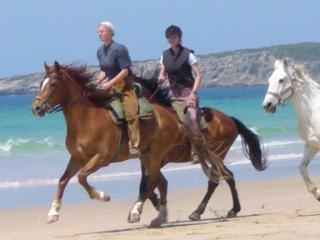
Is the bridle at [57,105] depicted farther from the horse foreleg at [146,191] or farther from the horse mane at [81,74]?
the horse foreleg at [146,191]

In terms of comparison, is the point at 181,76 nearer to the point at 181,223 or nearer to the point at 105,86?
the point at 105,86

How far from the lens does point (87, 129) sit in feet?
38.6

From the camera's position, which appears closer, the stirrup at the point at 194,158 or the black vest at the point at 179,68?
the black vest at the point at 179,68

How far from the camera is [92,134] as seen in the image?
1177cm

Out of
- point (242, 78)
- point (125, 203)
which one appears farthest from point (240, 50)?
point (125, 203)

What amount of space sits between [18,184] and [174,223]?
8338 millimetres

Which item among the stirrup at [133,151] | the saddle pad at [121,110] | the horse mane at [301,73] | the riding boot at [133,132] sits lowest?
the stirrup at [133,151]

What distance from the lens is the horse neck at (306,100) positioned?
12.5 m

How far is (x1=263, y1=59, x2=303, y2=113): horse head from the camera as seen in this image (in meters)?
12.3

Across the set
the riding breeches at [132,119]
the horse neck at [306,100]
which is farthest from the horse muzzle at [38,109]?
the horse neck at [306,100]

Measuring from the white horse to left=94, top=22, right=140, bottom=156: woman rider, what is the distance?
152 cm

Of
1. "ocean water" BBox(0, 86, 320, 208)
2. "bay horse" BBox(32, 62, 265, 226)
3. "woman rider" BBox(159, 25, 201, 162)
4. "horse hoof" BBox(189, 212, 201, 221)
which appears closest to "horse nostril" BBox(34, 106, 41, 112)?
"bay horse" BBox(32, 62, 265, 226)

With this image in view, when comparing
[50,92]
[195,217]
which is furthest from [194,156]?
[50,92]

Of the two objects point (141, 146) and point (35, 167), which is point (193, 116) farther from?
point (35, 167)
